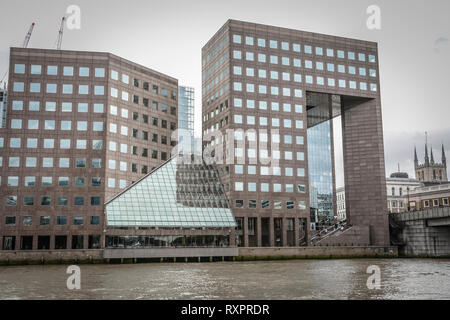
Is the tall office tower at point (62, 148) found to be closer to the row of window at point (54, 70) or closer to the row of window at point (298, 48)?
the row of window at point (54, 70)

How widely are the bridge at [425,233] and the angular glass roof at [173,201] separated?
37109 millimetres

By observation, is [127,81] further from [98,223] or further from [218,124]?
[98,223]

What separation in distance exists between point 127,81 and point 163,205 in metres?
27.4

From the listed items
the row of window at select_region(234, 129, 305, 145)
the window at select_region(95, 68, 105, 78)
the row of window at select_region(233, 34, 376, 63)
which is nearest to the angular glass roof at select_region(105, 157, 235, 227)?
the row of window at select_region(234, 129, 305, 145)

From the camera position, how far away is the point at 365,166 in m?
107

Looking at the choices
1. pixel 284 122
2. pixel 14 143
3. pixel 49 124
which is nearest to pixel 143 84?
pixel 49 124

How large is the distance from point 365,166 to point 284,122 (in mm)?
21506

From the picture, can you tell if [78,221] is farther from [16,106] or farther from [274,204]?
[274,204]

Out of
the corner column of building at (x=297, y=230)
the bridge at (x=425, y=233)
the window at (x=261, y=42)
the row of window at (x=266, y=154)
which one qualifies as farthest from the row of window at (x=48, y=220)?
the bridge at (x=425, y=233)

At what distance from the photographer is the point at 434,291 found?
36594mm

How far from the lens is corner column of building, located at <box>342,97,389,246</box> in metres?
104

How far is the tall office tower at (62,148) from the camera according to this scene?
3369 inches

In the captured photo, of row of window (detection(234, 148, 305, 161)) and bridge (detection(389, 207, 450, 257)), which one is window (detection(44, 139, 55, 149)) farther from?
bridge (detection(389, 207, 450, 257))

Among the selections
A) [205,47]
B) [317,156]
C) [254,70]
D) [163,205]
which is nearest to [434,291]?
[163,205]
